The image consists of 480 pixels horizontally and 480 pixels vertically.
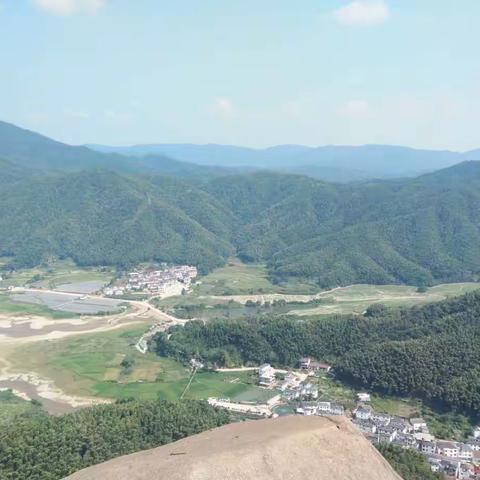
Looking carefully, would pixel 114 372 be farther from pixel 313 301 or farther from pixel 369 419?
pixel 313 301

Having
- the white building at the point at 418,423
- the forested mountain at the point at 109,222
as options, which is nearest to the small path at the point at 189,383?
the white building at the point at 418,423

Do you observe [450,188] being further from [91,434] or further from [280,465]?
[280,465]

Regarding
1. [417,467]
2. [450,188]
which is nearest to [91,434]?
[417,467]

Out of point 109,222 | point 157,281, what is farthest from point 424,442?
point 109,222

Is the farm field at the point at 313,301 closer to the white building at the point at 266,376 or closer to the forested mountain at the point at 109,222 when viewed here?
the white building at the point at 266,376

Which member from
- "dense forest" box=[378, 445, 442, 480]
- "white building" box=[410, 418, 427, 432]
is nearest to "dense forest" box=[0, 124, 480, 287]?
"white building" box=[410, 418, 427, 432]

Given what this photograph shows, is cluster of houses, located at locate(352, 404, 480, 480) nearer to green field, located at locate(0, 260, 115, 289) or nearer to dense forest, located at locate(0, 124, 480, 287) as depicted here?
dense forest, located at locate(0, 124, 480, 287)
